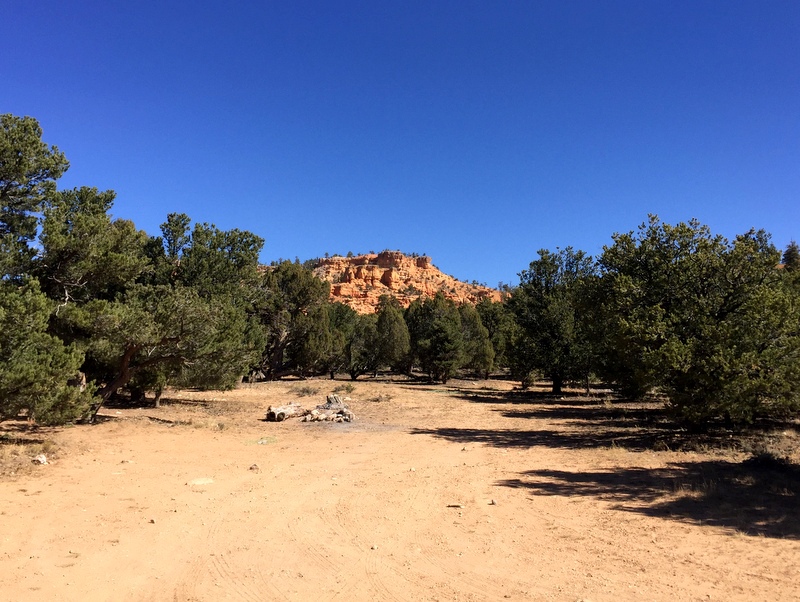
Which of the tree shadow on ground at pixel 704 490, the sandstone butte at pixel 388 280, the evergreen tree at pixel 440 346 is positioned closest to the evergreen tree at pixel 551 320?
the evergreen tree at pixel 440 346

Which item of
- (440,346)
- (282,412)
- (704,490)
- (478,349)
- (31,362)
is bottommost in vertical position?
(282,412)

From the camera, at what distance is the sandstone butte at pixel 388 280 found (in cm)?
14350

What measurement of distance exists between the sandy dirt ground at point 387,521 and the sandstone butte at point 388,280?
11653 cm

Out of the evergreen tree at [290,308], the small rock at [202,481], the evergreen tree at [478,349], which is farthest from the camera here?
the evergreen tree at [478,349]

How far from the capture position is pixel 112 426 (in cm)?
1578

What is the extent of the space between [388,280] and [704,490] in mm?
153615

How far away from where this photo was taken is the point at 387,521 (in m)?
7.77

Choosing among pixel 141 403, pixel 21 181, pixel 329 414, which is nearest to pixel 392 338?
pixel 141 403

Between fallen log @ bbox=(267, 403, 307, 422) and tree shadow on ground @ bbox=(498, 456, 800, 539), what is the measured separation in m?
11.7

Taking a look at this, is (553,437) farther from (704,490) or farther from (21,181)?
(21,181)

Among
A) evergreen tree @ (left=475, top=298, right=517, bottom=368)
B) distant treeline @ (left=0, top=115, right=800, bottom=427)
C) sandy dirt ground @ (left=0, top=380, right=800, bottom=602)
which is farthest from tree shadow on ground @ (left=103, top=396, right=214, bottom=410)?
evergreen tree @ (left=475, top=298, right=517, bottom=368)

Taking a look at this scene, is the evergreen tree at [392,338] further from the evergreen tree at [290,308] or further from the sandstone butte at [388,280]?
the sandstone butte at [388,280]

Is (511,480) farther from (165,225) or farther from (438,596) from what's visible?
(165,225)

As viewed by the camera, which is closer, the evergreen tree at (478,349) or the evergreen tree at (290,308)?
the evergreen tree at (290,308)
